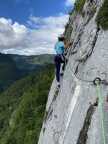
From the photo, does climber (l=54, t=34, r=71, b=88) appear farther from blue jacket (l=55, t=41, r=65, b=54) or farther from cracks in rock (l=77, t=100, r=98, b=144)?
cracks in rock (l=77, t=100, r=98, b=144)

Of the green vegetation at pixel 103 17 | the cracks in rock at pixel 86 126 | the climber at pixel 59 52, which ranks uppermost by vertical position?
the green vegetation at pixel 103 17

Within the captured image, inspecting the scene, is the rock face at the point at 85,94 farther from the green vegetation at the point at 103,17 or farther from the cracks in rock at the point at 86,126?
the green vegetation at the point at 103,17

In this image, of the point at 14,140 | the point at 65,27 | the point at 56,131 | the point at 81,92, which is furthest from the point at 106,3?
the point at 14,140

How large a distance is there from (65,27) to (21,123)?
117 ft

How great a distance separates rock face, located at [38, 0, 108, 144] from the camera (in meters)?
16.6

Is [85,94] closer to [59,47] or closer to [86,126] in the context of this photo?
[86,126]

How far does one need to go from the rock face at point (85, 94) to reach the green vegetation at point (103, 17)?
0.97 ft

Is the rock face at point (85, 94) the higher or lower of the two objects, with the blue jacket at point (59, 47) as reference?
lower

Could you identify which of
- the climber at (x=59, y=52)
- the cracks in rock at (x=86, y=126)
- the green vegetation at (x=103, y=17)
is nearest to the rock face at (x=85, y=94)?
the cracks in rock at (x=86, y=126)

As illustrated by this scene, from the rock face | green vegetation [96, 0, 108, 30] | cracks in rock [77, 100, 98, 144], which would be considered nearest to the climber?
the rock face

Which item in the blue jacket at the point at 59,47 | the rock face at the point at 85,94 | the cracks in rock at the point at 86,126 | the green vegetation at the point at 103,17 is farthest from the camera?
the blue jacket at the point at 59,47

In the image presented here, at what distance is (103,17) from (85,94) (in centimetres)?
401

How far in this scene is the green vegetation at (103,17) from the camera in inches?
782

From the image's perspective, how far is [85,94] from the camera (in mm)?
18906
